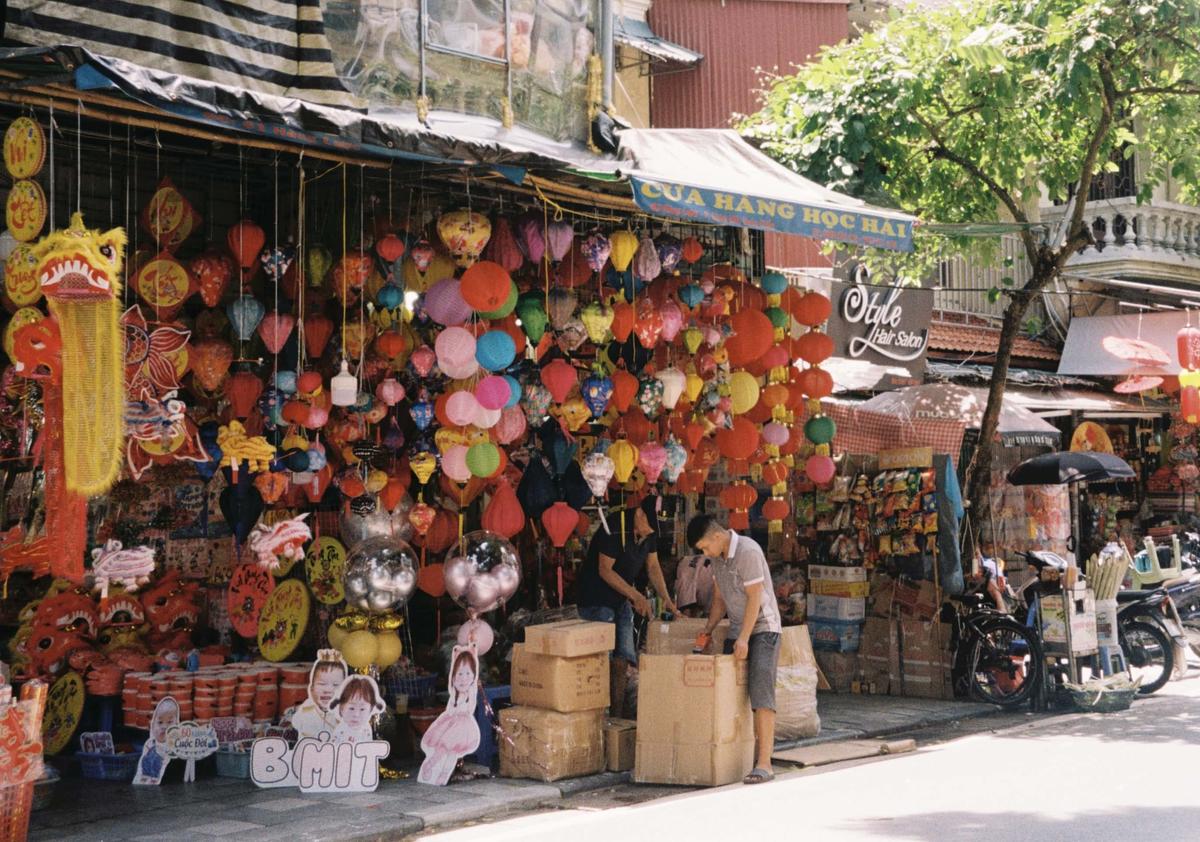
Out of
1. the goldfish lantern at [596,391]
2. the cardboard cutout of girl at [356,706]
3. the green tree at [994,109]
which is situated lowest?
the cardboard cutout of girl at [356,706]

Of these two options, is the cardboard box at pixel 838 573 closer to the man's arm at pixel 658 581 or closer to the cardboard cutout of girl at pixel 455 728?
the man's arm at pixel 658 581

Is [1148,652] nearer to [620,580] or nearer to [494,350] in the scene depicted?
[620,580]

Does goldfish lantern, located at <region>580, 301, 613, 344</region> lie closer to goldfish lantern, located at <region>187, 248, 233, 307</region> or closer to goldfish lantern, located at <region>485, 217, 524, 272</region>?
goldfish lantern, located at <region>485, 217, 524, 272</region>

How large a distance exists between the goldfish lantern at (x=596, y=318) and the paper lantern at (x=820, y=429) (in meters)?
2.45

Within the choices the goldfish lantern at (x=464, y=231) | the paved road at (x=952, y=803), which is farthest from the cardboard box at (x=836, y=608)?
the goldfish lantern at (x=464, y=231)

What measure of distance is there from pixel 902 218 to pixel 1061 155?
417 centimetres

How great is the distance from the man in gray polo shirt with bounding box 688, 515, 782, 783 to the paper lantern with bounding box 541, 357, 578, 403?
162cm

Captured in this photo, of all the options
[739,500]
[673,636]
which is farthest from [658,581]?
[673,636]

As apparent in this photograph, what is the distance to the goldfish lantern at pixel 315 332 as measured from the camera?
31.5ft

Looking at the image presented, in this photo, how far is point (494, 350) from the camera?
9.37 m

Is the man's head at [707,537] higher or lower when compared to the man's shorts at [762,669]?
higher

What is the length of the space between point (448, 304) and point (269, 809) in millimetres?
3447

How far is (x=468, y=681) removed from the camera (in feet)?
29.8

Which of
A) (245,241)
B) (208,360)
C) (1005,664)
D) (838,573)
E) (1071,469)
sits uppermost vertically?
(245,241)
